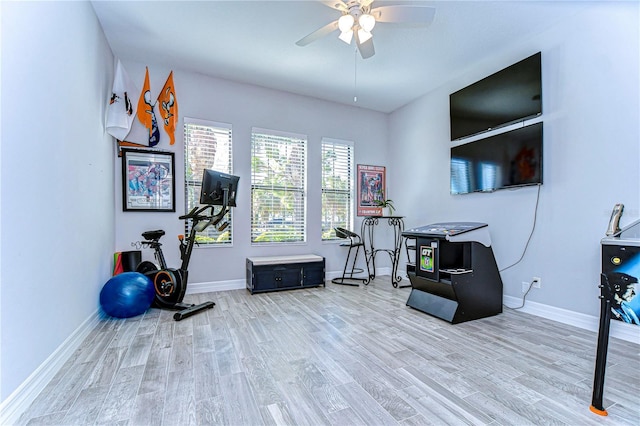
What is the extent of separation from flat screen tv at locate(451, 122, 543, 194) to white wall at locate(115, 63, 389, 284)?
1782 millimetres

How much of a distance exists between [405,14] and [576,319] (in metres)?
3.28

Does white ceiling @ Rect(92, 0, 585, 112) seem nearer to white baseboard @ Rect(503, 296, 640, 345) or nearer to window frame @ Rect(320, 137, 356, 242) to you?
window frame @ Rect(320, 137, 356, 242)

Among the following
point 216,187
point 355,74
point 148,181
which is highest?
point 355,74

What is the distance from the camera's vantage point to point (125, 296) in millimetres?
2922

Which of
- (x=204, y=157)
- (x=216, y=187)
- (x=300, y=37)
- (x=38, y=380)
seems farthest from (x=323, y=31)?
(x=38, y=380)

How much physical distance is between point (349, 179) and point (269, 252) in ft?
6.36

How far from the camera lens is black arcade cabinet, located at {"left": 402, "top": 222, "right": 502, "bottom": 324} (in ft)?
9.75

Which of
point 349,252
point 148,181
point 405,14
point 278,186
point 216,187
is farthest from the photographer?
point 349,252

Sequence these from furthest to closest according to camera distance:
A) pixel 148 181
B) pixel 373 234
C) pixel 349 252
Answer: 1. pixel 373 234
2. pixel 349 252
3. pixel 148 181

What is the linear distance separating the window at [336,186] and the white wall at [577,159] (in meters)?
2.17

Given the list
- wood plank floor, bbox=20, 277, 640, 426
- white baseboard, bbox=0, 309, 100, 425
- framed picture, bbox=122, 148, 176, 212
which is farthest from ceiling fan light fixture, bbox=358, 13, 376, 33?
white baseboard, bbox=0, 309, 100, 425

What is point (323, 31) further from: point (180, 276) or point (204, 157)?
point (180, 276)

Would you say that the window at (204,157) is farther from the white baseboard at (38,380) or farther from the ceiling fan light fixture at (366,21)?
the ceiling fan light fixture at (366,21)

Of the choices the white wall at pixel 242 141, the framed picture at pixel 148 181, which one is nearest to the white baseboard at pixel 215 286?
the white wall at pixel 242 141
